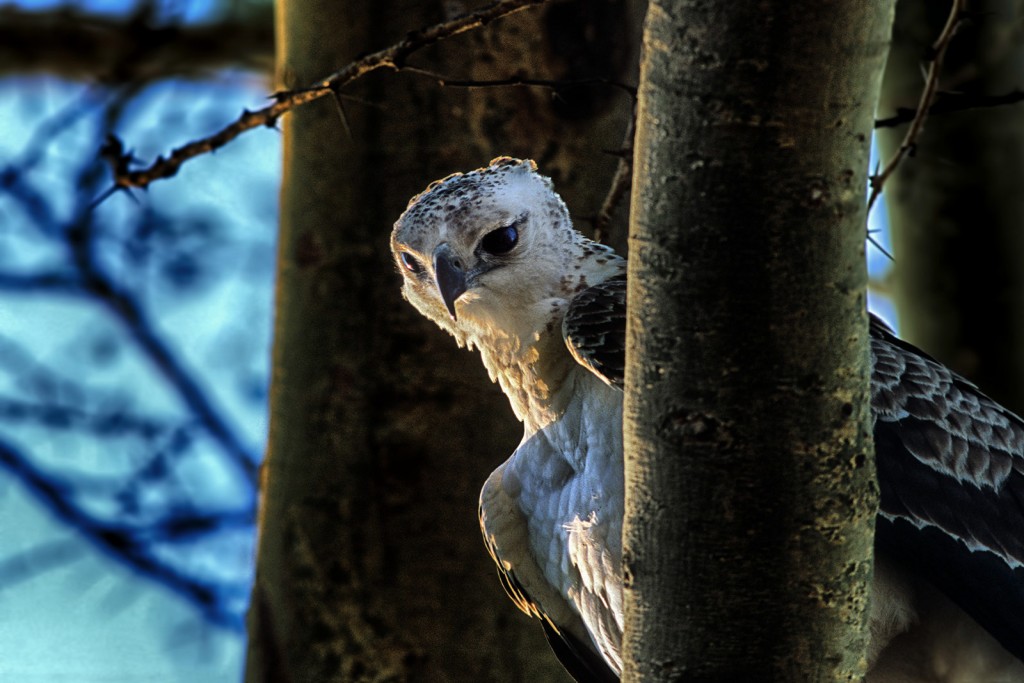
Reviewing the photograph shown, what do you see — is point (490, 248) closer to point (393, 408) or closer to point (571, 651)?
point (393, 408)

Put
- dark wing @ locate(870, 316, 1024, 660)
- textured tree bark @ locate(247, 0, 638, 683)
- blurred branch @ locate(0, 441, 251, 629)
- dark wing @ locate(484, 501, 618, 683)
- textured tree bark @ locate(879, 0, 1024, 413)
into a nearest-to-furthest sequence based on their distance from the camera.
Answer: dark wing @ locate(870, 316, 1024, 660), dark wing @ locate(484, 501, 618, 683), textured tree bark @ locate(247, 0, 638, 683), textured tree bark @ locate(879, 0, 1024, 413), blurred branch @ locate(0, 441, 251, 629)

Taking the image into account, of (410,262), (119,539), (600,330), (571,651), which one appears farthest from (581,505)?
(119,539)

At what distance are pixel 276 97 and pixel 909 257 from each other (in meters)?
2.85

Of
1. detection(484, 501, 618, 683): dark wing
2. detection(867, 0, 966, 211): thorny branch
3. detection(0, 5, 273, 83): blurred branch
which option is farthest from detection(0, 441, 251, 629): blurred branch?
detection(867, 0, 966, 211): thorny branch

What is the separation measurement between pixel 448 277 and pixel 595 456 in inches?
21.8

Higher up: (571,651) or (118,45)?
(118,45)

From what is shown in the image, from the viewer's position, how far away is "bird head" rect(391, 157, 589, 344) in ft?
9.59

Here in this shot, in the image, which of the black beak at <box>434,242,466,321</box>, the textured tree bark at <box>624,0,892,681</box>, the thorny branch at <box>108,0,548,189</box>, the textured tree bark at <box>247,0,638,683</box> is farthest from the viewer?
the textured tree bark at <box>247,0,638,683</box>

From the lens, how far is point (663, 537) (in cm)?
174

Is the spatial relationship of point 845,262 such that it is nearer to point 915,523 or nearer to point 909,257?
point 915,523

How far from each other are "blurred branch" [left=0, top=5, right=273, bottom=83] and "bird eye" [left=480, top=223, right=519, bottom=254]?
406 centimetres

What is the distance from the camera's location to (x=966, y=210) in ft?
15.3

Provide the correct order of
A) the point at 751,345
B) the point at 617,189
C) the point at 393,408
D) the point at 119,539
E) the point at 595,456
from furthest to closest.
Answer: the point at 119,539 < the point at 393,408 < the point at 617,189 < the point at 595,456 < the point at 751,345

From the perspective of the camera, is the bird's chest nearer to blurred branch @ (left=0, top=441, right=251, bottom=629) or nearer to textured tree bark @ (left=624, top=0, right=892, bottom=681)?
textured tree bark @ (left=624, top=0, right=892, bottom=681)
